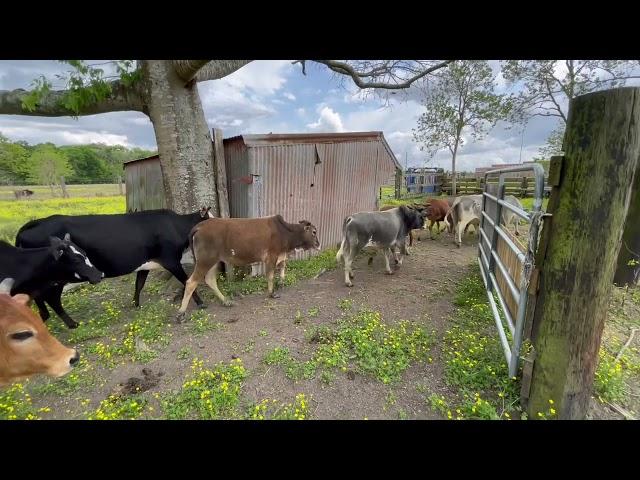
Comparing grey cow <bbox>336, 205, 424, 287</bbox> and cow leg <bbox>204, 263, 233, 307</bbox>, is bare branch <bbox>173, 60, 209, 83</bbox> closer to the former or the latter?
cow leg <bbox>204, 263, 233, 307</bbox>

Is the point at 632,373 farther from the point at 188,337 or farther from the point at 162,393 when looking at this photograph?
the point at 188,337

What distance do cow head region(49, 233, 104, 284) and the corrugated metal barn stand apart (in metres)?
3.22

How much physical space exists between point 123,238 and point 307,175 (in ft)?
14.5

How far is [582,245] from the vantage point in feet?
7.08

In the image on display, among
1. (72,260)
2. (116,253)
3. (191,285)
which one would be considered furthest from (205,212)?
(72,260)

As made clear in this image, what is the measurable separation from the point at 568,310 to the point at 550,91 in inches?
760

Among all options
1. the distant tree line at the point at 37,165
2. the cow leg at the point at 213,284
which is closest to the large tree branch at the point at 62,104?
the cow leg at the point at 213,284

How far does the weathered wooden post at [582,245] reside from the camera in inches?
79.2

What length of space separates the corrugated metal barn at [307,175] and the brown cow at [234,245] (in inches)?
51.0

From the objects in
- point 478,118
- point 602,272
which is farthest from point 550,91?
point 602,272

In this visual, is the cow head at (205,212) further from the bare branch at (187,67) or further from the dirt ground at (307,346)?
the bare branch at (187,67)

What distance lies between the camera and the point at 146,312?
4887 millimetres

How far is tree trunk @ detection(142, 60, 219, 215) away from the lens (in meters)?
5.25

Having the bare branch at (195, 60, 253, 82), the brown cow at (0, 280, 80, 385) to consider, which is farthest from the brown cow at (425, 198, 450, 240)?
the brown cow at (0, 280, 80, 385)
